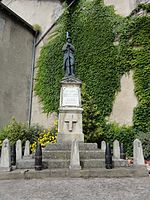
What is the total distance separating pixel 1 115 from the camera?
43.6 feet

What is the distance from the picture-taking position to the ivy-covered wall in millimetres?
11805

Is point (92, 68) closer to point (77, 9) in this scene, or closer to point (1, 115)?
point (77, 9)

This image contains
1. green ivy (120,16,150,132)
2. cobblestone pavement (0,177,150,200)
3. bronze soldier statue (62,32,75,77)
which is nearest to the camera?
cobblestone pavement (0,177,150,200)

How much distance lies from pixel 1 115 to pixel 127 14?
11.2 meters

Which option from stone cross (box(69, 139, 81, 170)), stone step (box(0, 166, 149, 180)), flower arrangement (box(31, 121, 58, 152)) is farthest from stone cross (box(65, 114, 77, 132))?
flower arrangement (box(31, 121, 58, 152))

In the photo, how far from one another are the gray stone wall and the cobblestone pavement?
32.6 ft

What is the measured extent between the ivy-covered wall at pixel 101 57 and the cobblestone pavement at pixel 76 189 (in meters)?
7.20

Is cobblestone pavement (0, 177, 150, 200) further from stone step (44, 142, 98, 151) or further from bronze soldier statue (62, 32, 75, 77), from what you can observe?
bronze soldier statue (62, 32, 75, 77)

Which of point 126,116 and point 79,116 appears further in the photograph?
point 126,116

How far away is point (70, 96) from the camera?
752cm

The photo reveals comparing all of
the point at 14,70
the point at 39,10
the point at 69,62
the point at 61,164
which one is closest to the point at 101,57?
the point at 69,62

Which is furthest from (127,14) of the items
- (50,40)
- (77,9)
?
(50,40)

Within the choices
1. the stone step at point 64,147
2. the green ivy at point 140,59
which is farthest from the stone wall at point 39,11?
the stone step at point 64,147

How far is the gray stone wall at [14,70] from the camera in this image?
13.9 meters
